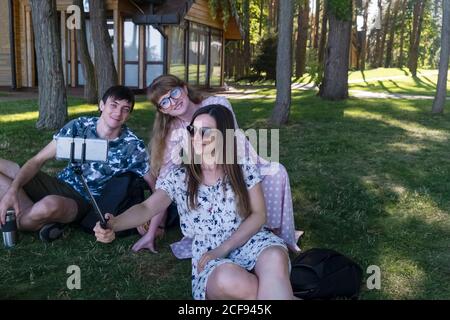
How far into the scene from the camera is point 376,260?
357cm

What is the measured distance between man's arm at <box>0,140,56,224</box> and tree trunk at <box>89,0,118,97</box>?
7050mm

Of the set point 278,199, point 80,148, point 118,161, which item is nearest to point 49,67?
point 118,161

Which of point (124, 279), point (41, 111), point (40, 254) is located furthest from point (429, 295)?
point (41, 111)

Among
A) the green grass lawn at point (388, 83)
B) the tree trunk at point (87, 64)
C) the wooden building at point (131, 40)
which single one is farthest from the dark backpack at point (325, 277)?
the green grass lawn at point (388, 83)

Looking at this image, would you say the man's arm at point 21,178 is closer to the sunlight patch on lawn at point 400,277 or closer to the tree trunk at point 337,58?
the sunlight patch on lawn at point 400,277

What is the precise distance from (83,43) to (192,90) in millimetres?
9230

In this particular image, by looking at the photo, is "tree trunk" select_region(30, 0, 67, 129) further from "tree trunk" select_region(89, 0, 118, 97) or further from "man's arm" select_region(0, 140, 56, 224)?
"man's arm" select_region(0, 140, 56, 224)

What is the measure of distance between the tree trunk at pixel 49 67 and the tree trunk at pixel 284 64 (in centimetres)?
378

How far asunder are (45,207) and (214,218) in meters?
1.45

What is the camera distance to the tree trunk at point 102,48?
10305 millimetres

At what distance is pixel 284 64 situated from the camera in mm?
9211

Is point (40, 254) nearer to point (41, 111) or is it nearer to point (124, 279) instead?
point (124, 279)

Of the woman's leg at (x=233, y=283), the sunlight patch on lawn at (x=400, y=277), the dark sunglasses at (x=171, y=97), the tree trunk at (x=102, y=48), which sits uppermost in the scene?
the tree trunk at (x=102, y=48)

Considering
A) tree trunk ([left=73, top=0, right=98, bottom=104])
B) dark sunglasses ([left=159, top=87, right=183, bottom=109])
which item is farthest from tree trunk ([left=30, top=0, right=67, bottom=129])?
dark sunglasses ([left=159, top=87, right=183, bottom=109])
